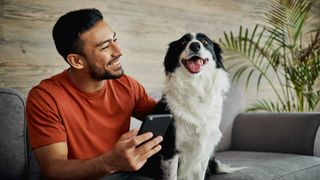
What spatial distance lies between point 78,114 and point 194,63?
0.53m

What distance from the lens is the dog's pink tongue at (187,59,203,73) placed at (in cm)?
180

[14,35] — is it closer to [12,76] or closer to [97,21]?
[12,76]

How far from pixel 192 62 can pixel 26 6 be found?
3.46 ft

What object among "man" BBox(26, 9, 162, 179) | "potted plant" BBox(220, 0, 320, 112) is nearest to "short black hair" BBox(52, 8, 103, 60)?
"man" BBox(26, 9, 162, 179)

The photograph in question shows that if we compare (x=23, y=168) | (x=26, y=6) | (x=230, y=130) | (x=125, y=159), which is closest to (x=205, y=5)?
(x=230, y=130)

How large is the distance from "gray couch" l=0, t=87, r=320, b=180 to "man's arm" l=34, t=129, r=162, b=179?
353 millimetres

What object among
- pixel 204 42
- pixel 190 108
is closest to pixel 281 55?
pixel 204 42

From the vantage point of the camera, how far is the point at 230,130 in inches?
109

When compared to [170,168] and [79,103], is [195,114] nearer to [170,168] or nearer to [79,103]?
[170,168]

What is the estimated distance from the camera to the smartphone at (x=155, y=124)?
4.30ft

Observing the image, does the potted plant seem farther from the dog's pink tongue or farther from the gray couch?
the dog's pink tongue

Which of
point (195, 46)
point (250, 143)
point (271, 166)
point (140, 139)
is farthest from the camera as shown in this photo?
point (250, 143)

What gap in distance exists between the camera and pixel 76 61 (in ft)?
5.57

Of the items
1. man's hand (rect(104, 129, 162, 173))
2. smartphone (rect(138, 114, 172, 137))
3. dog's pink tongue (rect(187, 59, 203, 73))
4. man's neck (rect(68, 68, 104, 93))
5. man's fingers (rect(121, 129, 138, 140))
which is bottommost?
man's hand (rect(104, 129, 162, 173))
